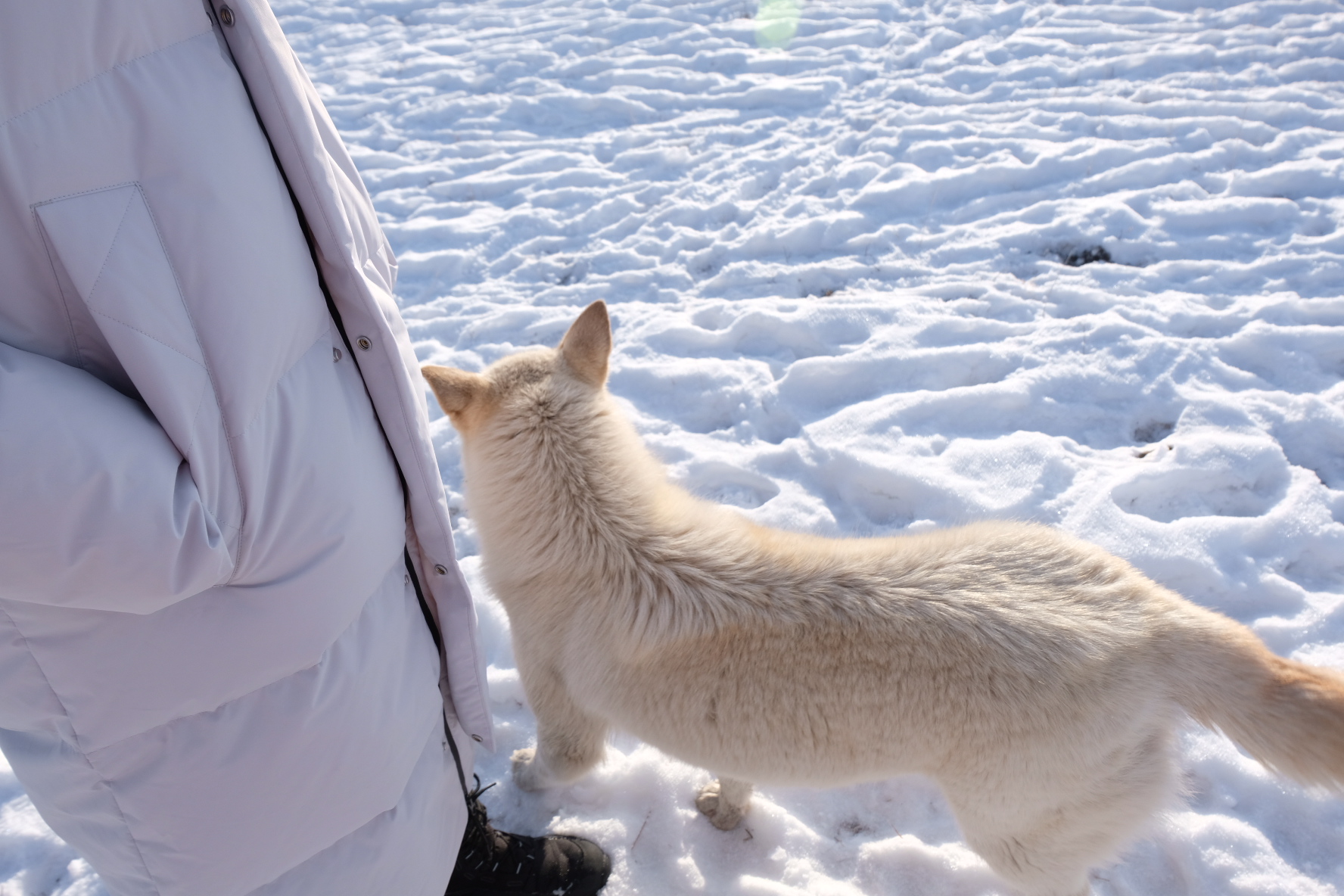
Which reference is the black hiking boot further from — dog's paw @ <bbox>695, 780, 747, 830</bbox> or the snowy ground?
dog's paw @ <bbox>695, 780, 747, 830</bbox>

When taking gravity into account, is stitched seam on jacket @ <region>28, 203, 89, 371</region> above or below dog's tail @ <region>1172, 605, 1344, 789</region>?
above

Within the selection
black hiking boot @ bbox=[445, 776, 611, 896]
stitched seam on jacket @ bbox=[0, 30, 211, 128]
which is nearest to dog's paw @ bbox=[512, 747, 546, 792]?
black hiking boot @ bbox=[445, 776, 611, 896]

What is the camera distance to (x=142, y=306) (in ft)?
3.24

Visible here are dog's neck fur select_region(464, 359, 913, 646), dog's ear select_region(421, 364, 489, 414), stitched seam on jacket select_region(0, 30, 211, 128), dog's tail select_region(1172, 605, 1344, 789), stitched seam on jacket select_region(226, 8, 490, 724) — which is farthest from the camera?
dog's ear select_region(421, 364, 489, 414)

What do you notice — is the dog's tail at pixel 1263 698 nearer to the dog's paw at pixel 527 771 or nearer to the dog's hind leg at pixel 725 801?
the dog's hind leg at pixel 725 801

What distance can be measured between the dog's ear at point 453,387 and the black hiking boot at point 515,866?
1.21m

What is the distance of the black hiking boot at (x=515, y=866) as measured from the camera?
2.18 metres

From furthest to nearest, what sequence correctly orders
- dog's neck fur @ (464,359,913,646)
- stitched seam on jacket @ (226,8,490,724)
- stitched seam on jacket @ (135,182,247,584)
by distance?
dog's neck fur @ (464,359,913,646) → stitched seam on jacket @ (226,8,490,724) → stitched seam on jacket @ (135,182,247,584)

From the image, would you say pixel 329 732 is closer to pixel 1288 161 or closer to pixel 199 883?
pixel 199 883

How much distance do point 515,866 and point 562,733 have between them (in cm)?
46

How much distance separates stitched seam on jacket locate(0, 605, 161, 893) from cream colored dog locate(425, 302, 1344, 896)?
3.40ft

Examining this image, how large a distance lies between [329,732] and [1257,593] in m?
3.30

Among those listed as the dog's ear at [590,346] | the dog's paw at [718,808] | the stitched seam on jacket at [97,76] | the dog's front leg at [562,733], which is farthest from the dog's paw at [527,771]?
the stitched seam on jacket at [97,76]

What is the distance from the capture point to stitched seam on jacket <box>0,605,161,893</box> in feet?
3.41
